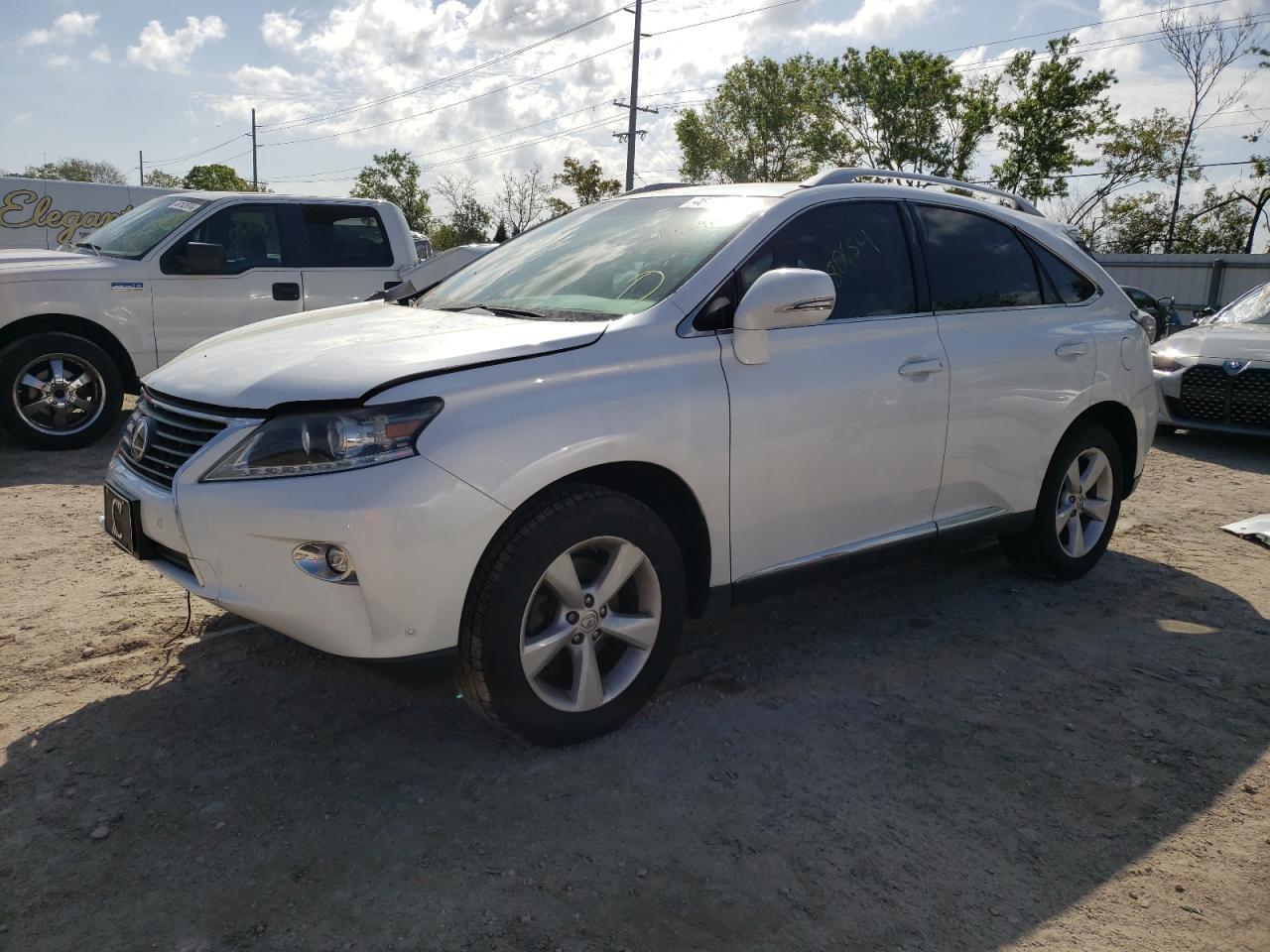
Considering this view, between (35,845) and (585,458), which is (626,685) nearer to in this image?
(585,458)

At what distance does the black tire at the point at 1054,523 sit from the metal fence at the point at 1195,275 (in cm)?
2464

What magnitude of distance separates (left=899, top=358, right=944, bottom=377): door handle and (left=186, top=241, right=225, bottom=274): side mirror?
581 centimetres

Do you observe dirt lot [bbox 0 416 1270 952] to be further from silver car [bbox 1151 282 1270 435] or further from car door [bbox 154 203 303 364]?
silver car [bbox 1151 282 1270 435]

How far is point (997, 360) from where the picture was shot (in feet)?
13.3

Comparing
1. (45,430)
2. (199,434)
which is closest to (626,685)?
(199,434)

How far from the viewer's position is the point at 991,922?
2346mm

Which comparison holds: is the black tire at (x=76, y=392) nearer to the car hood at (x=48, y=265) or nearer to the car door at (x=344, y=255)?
the car hood at (x=48, y=265)

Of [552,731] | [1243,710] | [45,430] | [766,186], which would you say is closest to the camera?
[552,731]

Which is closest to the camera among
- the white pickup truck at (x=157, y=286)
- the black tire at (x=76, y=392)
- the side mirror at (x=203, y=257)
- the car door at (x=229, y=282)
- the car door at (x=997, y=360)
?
the car door at (x=997, y=360)

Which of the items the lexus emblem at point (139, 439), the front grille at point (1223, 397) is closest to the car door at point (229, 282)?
the lexus emblem at point (139, 439)

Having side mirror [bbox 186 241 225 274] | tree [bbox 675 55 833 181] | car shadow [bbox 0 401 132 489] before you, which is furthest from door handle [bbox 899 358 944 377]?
tree [bbox 675 55 833 181]

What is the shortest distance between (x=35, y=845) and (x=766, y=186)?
10.5 ft

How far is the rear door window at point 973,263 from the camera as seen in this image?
4.00 meters

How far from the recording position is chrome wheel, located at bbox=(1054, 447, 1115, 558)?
4676 mm
